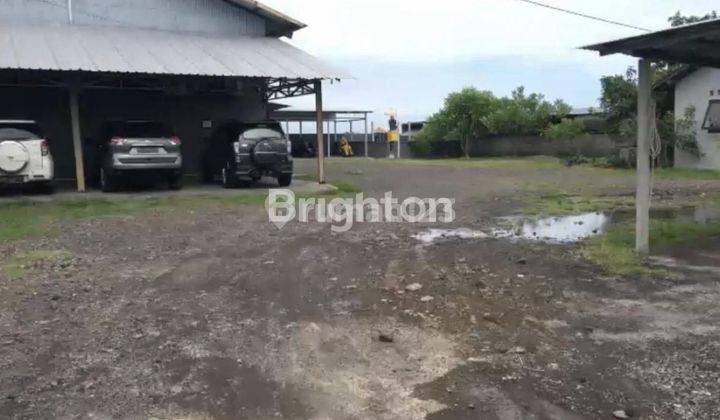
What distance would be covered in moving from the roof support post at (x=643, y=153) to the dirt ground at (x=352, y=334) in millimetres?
603

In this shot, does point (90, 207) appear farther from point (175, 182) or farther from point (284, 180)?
point (284, 180)

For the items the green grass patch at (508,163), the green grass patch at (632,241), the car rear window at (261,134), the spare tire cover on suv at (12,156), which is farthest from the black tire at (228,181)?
the green grass patch at (508,163)

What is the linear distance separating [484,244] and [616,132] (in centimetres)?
2293

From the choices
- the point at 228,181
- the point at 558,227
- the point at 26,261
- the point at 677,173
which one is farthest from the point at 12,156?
the point at 677,173

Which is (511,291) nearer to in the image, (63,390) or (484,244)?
(484,244)

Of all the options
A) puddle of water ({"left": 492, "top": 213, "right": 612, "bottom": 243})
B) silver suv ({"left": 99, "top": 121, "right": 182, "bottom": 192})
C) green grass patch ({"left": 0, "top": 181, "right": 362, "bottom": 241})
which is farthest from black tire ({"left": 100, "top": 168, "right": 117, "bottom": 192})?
puddle of water ({"left": 492, "top": 213, "right": 612, "bottom": 243})

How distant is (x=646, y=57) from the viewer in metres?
9.28

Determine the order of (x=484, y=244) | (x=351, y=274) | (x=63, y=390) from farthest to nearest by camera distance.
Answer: (x=484, y=244) → (x=351, y=274) → (x=63, y=390)

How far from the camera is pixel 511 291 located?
718 cm

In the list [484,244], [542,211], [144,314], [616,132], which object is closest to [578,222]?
[542,211]

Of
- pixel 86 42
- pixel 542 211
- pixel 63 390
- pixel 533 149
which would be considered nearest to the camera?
pixel 63 390

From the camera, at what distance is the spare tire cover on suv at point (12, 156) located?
49.7 ft

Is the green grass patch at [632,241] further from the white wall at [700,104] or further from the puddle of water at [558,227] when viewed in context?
the white wall at [700,104]

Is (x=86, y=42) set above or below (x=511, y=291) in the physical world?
above
